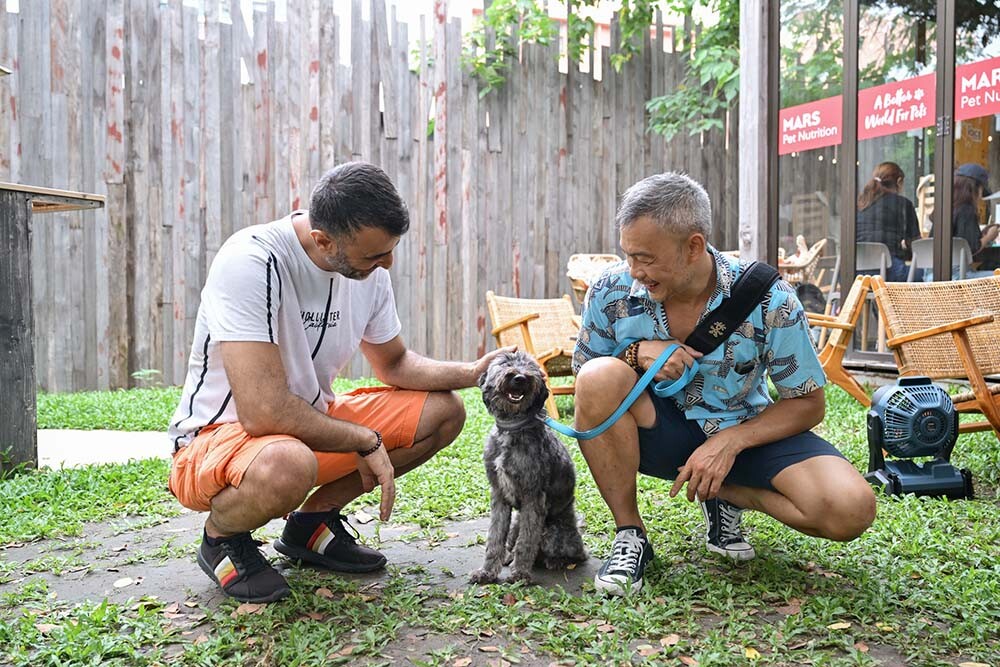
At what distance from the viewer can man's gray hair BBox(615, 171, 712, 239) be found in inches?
112

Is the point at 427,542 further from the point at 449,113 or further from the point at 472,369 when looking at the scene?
the point at 449,113

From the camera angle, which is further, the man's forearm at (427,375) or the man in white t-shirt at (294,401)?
the man's forearm at (427,375)

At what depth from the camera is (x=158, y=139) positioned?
25.3 feet

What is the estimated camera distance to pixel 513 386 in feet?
10.2

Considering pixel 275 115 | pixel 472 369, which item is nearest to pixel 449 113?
pixel 275 115

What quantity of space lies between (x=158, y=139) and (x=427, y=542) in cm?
558

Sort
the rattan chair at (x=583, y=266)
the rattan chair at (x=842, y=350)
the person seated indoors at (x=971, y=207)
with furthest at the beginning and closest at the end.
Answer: the rattan chair at (x=583, y=266), the person seated indoors at (x=971, y=207), the rattan chair at (x=842, y=350)

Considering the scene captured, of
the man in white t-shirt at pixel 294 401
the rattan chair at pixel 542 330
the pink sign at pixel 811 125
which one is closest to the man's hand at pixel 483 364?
the man in white t-shirt at pixel 294 401

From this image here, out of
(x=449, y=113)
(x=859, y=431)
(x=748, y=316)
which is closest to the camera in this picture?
(x=748, y=316)

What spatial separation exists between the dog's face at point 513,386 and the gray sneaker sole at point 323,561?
0.79 metres

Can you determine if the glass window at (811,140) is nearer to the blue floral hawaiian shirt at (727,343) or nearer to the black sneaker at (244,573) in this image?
the blue floral hawaiian shirt at (727,343)

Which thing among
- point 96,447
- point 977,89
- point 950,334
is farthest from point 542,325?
point 977,89

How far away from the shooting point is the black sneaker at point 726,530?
3.33 m

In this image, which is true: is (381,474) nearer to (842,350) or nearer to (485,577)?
(485,577)
